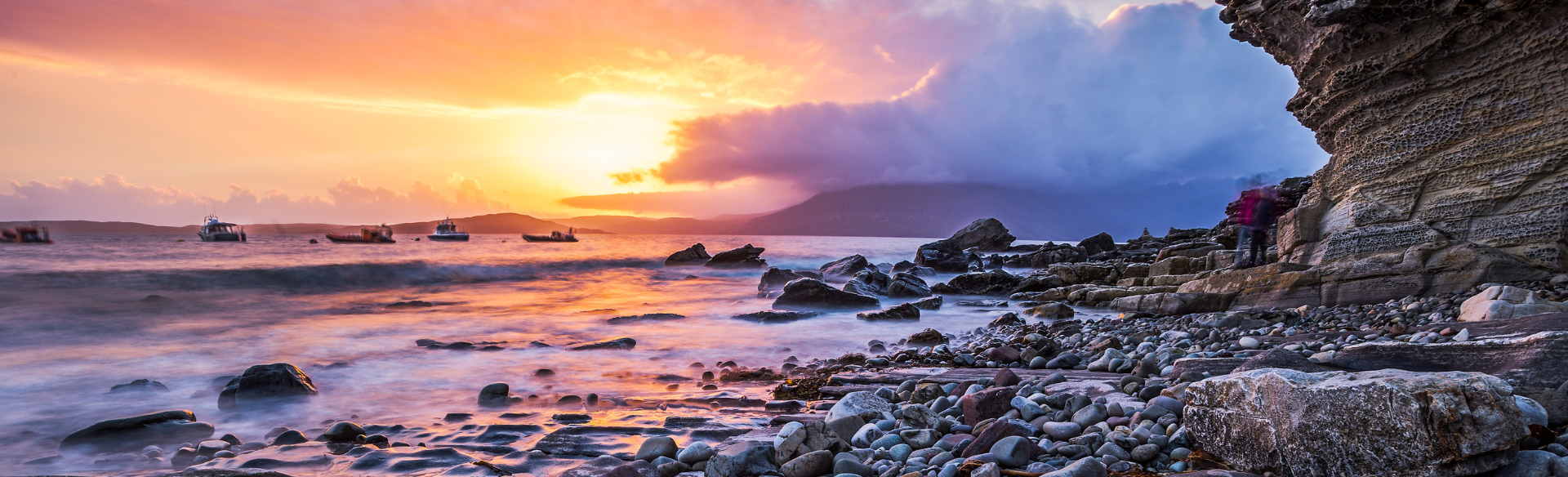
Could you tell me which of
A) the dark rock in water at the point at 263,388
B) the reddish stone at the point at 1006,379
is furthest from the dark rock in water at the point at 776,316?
the dark rock in water at the point at 263,388

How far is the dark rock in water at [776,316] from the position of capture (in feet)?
39.5

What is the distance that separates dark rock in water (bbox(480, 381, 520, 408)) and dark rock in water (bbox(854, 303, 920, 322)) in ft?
23.2

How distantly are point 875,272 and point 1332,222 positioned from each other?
10.8m

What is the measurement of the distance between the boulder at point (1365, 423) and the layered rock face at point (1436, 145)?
298 inches

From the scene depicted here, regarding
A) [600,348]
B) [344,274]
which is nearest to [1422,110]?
[600,348]

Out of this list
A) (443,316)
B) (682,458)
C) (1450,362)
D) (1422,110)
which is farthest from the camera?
(443,316)

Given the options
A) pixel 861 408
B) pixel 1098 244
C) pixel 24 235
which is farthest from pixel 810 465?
pixel 24 235

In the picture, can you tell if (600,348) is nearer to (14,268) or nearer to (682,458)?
(682,458)

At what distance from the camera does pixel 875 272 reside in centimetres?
1875

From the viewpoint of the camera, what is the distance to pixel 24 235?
1444 inches

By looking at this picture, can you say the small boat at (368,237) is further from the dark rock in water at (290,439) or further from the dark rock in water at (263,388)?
the dark rock in water at (290,439)

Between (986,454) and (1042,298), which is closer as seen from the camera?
(986,454)

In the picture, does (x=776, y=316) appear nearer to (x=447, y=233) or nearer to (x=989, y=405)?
(x=989, y=405)

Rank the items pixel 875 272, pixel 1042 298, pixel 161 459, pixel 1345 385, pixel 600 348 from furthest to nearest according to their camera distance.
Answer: pixel 875 272 < pixel 1042 298 < pixel 600 348 < pixel 161 459 < pixel 1345 385
